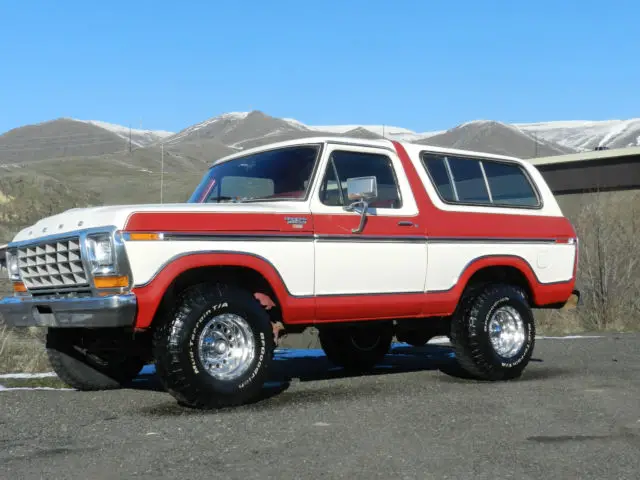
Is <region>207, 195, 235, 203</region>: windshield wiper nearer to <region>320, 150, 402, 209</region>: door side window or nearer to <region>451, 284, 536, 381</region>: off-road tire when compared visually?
<region>320, 150, 402, 209</region>: door side window

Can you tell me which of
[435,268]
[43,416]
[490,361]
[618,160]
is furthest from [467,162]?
[618,160]

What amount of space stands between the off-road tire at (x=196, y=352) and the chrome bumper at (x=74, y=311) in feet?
1.04

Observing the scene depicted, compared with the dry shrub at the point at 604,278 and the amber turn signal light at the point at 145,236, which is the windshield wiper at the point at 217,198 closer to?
the amber turn signal light at the point at 145,236

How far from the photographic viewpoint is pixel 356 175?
730 centimetres

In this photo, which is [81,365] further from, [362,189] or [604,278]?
[604,278]

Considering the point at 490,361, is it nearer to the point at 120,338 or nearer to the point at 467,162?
the point at 467,162

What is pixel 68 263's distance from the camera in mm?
6176

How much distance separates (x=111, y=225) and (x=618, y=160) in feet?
148

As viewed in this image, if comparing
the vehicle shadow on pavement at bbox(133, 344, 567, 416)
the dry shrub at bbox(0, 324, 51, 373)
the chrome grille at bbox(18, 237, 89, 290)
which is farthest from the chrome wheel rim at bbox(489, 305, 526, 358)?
the dry shrub at bbox(0, 324, 51, 373)

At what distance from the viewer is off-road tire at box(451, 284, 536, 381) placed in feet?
24.8

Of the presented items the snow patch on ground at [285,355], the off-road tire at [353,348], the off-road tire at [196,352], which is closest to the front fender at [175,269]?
the off-road tire at [196,352]

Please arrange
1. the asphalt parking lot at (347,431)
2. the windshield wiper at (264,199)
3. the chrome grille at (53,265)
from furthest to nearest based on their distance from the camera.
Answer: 1. the windshield wiper at (264,199)
2. the chrome grille at (53,265)
3. the asphalt parking lot at (347,431)

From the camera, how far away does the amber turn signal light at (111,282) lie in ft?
19.1

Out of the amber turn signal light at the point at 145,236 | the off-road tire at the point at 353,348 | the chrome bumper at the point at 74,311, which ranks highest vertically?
the amber turn signal light at the point at 145,236
